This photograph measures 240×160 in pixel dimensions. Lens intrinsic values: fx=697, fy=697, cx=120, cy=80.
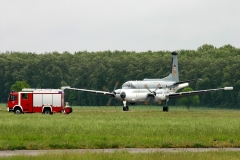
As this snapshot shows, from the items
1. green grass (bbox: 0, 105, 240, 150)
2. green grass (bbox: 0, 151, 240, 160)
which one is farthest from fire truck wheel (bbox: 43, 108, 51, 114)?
green grass (bbox: 0, 151, 240, 160)

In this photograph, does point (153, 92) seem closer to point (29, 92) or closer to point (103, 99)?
point (29, 92)

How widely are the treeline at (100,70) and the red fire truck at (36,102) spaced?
2725 inches

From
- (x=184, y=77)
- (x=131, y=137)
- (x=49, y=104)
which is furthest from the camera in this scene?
(x=184, y=77)

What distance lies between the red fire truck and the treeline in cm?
6921

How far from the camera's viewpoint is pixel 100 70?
164m

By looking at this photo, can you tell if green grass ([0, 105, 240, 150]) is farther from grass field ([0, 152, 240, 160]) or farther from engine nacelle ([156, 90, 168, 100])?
engine nacelle ([156, 90, 168, 100])

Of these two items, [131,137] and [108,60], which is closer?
[131,137]

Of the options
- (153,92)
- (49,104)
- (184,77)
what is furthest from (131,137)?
(184,77)

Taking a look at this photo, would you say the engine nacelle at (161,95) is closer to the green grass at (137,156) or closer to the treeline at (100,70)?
the treeline at (100,70)

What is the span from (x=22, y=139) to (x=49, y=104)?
3817cm

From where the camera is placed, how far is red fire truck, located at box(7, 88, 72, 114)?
74.9 metres

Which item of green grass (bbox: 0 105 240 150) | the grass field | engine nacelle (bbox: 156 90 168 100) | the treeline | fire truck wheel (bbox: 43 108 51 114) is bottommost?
the grass field

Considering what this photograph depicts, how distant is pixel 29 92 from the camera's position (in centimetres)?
7531

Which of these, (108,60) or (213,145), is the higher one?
(108,60)
